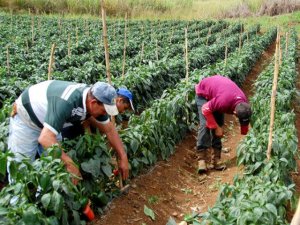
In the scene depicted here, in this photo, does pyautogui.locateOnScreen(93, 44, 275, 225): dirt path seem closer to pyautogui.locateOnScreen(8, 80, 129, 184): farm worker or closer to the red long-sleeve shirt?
the red long-sleeve shirt

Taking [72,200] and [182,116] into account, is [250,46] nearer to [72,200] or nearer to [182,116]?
[182,116]

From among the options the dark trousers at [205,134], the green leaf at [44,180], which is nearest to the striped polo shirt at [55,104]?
the green leaf at [44,180]

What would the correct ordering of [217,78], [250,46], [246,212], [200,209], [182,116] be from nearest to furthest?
1. [246,212]
2. [200,209]
3. [217,78]
4. [182,116]
5. [250,46]

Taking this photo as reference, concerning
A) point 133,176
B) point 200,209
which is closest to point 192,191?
point 200,209

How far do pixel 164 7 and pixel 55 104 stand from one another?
107ft

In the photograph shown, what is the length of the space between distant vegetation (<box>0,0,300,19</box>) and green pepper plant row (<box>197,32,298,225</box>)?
84.7 feet

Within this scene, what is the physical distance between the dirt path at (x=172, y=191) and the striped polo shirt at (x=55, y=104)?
1.42 metres

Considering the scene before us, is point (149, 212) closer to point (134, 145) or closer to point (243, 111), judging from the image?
point (134, 145)

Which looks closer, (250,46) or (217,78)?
(217,78)

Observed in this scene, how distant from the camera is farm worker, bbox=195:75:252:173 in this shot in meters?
5.63

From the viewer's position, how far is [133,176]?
5.42 meters

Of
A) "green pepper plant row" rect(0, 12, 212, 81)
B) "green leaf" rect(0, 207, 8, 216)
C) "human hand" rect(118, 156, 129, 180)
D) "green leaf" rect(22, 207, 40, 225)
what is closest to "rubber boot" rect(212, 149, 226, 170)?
"human hand" rect(118, 156, 129, 180)

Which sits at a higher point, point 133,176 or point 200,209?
point 133,176

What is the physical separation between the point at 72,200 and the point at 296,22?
104 ft
